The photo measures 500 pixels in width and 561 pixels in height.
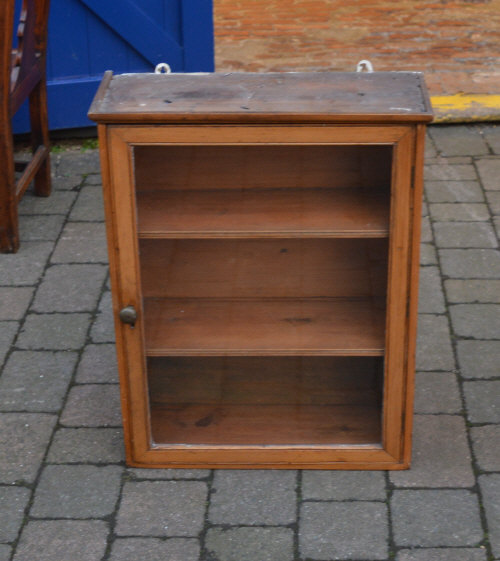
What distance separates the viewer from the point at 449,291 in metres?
4.68

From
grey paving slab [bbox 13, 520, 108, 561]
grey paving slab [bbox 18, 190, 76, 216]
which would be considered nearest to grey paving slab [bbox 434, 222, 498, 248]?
grey paving slab [bbox 18, 190, 76, 216]

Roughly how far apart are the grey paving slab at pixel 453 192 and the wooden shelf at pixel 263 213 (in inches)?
93.5

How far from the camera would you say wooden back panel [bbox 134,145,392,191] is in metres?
3.04

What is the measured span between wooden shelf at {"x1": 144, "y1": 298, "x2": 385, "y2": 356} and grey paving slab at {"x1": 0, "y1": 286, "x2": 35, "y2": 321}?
1.35m

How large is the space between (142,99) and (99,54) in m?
3.19

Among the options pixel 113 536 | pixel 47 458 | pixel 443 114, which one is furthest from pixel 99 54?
pixel 113 536

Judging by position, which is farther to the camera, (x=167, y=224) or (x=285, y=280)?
(x=285, y=280)

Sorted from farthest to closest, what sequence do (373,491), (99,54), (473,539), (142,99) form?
(99,54) → (373,491) → (473,539) → (142,99)

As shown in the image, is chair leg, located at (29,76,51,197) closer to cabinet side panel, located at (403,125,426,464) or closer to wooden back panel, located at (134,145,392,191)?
wooden back panel, located at (134,145,392,191)

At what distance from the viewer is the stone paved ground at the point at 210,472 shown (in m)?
3.24

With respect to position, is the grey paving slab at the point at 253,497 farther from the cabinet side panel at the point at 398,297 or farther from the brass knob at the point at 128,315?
the brass knob at the point at 128,315

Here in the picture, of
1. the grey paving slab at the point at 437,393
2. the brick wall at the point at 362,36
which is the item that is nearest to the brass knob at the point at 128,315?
the grey paving slab at the point at 437,393

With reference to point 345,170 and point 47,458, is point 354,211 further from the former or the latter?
point 47,458

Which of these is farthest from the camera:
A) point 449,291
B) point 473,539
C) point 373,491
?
point 449,291
